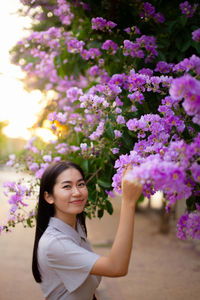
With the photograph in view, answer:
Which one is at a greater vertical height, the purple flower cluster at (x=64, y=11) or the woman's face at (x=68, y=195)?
the purple flower cluster at (x=64, y=11)

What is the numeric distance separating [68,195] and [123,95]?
0.94 m

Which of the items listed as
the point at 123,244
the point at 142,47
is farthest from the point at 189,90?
the point at 142,47

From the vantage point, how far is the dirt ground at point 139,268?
10.7 feet

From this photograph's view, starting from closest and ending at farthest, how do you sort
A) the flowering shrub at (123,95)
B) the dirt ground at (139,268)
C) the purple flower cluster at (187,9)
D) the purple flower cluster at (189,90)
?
the purple flower cluster at (189,90) → the flowering shrub at (123,95) → the purple flower cluster at (187,9) → the dirt ground at (139,268)

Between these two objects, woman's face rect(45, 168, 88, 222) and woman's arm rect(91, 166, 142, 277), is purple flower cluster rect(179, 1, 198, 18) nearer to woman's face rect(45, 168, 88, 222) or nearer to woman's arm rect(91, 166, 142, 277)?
woman's face rect(45, 168, 88, 222)

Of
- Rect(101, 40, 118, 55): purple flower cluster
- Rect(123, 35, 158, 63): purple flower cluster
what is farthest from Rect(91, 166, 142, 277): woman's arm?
Rect(101, 40, 118, 55): purple flower cluster

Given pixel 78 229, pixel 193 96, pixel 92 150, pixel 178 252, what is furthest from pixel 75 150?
pixel 178 252

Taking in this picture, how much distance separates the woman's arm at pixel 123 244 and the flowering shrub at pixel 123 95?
8 cm

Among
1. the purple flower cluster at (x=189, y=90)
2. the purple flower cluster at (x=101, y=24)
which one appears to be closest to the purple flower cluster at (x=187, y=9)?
the purple flower cluster at (x=101, y=24)

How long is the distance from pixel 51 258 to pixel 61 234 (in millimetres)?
113

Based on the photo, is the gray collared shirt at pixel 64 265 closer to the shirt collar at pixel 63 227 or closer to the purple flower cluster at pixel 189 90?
the shirt collar at pixel 63 227

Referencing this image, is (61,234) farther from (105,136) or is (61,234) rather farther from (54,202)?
(105,136)

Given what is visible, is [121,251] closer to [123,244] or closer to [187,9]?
[123,244]

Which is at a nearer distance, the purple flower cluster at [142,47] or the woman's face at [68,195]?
the woman's face at [68,195]
